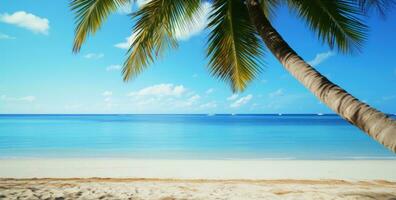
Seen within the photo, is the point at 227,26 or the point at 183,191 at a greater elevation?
the point at 227,26

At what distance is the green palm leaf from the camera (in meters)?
5.05

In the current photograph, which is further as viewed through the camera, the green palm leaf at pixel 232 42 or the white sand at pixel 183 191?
the white sand at pixel 183 191

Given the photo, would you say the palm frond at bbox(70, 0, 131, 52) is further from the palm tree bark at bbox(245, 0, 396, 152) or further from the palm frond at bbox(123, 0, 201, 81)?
the palm tree bark at bbox(245, 0, 396, 152)

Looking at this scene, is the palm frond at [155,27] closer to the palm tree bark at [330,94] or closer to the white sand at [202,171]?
the palm tree bark at [330,94]

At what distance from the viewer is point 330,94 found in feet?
8.67

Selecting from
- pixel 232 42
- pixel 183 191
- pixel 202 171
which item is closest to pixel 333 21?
pixel 232 42

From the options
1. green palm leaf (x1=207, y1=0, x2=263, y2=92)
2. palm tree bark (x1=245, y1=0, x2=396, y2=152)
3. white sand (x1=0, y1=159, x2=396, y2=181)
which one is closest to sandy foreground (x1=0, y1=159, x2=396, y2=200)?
white sand (x1=0, y1=159, x2=396, y2=181)

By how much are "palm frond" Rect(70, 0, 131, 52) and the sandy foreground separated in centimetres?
293

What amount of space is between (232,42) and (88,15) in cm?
212

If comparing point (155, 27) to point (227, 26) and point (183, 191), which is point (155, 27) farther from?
point (183, 191)

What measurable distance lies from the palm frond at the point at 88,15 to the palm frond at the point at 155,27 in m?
0.43

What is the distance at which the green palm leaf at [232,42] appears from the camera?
505 cm

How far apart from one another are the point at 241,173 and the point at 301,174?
177 cm

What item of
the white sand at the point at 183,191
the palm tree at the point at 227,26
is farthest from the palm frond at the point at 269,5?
the white sand at the point at 183,191
